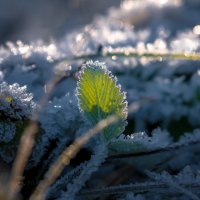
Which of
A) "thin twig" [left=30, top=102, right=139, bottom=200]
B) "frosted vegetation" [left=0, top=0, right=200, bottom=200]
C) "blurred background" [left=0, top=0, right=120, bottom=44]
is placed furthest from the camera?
"blurred background" [left=0, top=0, right=120, bottom=44]

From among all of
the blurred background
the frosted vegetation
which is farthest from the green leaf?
the blurred background

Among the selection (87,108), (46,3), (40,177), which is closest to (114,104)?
(87,108)

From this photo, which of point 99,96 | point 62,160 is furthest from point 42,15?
point 62,160

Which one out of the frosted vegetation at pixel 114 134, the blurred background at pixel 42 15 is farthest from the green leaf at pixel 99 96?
the blurred background at pixel 42 15

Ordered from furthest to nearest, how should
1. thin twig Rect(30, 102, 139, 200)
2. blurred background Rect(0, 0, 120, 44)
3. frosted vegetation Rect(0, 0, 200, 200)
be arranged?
blurred background Rect(0, 0, 120, 44) → frosted vegetation Rect(0, 0, 200, 200) → thin twig Rect(30, 102, 139, 200)

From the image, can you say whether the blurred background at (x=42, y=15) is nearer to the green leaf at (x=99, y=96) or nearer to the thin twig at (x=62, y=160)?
the green leaf at (x=99, y=96)

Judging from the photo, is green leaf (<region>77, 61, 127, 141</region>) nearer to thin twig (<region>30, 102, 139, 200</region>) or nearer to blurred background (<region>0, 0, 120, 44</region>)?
thin twig (<region>30, 102, 139, 200</region>)

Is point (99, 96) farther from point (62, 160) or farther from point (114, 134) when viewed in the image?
point (62, 160)
